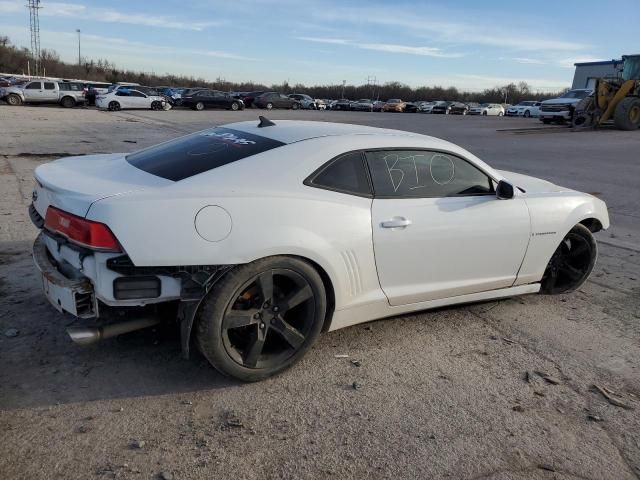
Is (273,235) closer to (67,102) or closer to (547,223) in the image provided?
(547,223)

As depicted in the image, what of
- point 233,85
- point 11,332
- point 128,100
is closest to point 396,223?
point 11,332

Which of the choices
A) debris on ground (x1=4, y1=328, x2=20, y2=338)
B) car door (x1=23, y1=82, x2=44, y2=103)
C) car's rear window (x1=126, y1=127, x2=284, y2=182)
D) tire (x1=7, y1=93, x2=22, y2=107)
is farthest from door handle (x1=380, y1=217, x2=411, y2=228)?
car door (x1=23, y1=82, x2=44, y2=103)

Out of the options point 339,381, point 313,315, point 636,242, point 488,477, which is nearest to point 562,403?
point 488,477

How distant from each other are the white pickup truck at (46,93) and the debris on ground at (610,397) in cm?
3886

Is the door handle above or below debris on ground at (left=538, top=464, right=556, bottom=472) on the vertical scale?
above

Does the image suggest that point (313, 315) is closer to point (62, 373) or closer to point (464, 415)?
point (464, 415)

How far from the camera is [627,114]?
944 inches

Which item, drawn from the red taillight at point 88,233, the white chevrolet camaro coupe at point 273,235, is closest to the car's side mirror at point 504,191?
the white chevrolet camaro coupe at point 273,235

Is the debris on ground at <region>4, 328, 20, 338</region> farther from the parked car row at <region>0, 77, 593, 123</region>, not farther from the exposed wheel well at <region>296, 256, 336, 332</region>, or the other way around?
the parked car row at <region>0, 77, 593, 123</region>

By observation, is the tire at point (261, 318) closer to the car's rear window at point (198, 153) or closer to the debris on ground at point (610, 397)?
the car's rear window at point (198, 153)

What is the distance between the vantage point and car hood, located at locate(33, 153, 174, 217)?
2.96 m

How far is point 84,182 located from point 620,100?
87.6 feet

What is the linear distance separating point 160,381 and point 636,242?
242 inches

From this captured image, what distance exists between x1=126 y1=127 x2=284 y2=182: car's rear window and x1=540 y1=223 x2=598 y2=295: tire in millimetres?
2757
